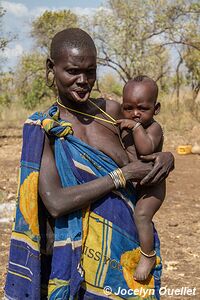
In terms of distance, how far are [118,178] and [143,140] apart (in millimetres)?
212

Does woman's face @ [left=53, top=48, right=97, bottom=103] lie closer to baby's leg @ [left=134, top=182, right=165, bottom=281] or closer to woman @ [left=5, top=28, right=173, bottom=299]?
woman @ [left=5, top=28, right=173, bottom=299]

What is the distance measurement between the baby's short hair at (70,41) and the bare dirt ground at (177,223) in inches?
95.4

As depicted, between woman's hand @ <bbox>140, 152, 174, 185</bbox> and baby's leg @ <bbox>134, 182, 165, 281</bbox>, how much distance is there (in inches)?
3.6

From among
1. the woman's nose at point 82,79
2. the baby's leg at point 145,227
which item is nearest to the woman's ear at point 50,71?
the woman's nose at point 82,79

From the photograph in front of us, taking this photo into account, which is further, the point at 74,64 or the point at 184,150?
the point at 184,150

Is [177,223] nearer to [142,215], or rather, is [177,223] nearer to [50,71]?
[142,215]

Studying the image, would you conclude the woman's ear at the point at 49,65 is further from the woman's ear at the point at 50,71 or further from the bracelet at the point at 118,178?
the bracelet at the point at 118,178

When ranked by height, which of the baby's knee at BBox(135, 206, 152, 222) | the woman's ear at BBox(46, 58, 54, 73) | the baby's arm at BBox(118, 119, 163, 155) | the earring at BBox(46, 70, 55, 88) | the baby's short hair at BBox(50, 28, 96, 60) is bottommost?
the baby's knee at BBox(135, 206, 152, 222)

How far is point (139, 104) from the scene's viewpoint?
198 centimetres

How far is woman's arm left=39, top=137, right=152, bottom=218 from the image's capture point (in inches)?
66.7

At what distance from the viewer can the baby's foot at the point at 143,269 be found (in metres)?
1.85

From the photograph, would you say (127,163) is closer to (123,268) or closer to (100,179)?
(100,179)

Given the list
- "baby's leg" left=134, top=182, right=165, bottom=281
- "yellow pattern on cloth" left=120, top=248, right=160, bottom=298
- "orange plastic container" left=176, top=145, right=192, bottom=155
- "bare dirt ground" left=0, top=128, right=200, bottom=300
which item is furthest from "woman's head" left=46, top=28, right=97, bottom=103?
"orange plastic container" left=176, top=145, right=192, bottom=155

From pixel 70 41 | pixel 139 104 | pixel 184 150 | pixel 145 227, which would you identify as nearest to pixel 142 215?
pixel 145 227
